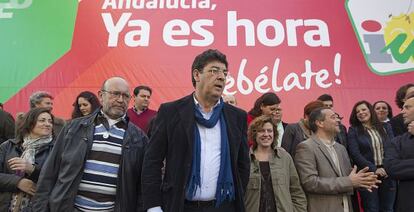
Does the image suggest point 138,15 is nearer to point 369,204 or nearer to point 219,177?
point 369,204

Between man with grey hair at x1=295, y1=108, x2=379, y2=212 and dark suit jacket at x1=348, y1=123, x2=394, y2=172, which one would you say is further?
dark suit jacket at x1=348, y1=123, x2=394, y2=172

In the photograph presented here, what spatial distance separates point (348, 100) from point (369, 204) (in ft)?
9.77

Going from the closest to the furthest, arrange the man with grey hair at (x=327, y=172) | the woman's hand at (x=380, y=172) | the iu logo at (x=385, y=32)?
the man with grey hair at (x=327, y=172) < the woman's hand at (x=380, y=172) < the iu logo at (x=385, y=32)

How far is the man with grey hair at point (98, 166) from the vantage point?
8.13 feet

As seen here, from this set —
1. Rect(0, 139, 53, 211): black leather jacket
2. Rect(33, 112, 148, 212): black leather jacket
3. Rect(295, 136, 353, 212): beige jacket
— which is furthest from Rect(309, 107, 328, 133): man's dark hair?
Rect(0, 139, 53, 211): black leather jacket

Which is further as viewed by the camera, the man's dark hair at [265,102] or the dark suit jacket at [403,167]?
the man's dark hair at [265,102]

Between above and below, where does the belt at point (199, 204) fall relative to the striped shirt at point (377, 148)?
below

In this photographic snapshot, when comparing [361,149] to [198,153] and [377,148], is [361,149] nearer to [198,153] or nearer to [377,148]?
[377,148]

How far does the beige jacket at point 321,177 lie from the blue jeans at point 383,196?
3.11 feet

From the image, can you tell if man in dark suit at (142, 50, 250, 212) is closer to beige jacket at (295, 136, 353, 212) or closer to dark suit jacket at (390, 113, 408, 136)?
beige jacket at (295, 136, 353, 212)

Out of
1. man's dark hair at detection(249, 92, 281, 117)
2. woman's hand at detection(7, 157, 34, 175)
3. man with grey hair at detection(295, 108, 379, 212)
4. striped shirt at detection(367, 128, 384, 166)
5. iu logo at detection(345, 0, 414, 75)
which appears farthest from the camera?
iu logo at detection(345, 0, 414, 75)

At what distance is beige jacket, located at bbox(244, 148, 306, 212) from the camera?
3070 mm

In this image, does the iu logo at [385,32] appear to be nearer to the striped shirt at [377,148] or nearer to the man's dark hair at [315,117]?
the striped shirt at [377,148]

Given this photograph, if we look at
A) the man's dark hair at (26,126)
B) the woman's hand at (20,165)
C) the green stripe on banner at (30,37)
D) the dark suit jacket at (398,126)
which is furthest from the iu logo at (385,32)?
the woman's hand at (20,165)
